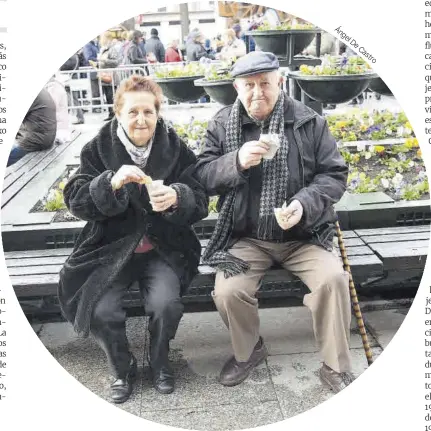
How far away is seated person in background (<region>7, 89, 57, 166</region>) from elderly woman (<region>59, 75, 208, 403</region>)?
5.18ft

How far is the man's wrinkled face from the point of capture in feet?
7.76

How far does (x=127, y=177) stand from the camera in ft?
7.31

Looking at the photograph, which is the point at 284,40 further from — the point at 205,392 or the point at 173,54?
the point at 205,392

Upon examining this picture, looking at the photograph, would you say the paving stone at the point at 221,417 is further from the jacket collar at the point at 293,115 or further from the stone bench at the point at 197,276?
the jacket collar at the point at 293,115

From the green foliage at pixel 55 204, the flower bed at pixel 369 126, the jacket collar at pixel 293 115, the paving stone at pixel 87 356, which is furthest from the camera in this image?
the flower bed at pixel 369 126

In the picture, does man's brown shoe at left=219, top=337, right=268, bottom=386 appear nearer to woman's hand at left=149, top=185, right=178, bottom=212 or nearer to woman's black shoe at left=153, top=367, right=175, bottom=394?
woman's black shoe at left=153, top=367, right=175, bottom=394

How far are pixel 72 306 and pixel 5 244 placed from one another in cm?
70

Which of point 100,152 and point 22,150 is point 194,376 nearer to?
point 100,152

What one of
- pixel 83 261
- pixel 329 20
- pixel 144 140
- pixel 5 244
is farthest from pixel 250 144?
pixel 5 244

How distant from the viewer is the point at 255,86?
238 centimetres

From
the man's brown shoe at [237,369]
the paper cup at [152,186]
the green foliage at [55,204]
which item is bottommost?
the man's brown shoe at [237,369]

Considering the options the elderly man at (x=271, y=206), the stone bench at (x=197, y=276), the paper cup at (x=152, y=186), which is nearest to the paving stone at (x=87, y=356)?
the stone bench at (x=197, y=276)

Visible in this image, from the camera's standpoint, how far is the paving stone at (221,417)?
2434 millimetres

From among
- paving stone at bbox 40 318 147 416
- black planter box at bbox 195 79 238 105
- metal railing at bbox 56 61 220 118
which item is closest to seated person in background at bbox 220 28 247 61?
metal railing at bbox 56 61 220 118
